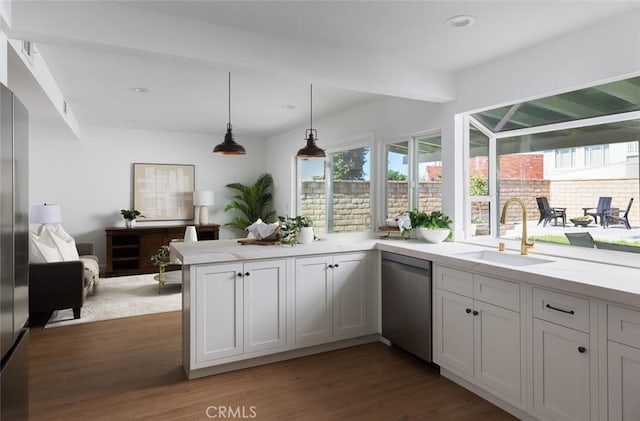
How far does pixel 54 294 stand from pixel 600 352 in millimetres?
4585

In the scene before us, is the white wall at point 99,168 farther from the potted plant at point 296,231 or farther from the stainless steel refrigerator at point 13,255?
the stainless steel refrigerator at point 13,255

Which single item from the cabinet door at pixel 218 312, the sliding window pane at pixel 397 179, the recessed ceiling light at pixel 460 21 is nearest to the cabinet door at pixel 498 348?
the cabinet door at pixel 218 312

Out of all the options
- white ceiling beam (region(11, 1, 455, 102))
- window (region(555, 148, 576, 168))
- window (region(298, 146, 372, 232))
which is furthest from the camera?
window (region(298, 146, 372, 232))

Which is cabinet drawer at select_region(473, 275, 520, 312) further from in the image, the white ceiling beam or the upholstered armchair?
the upholstered armchair

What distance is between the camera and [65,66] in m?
3.51

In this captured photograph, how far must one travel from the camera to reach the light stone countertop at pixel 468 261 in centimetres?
193

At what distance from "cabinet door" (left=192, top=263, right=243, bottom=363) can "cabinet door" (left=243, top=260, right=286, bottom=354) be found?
6 centimetres

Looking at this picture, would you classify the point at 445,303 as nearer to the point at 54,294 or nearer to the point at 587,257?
the point at 587,257

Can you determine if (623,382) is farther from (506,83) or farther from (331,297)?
(506,83)

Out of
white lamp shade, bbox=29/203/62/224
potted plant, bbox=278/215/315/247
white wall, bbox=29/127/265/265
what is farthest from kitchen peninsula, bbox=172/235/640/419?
white wall, bbox=29/127/265/265

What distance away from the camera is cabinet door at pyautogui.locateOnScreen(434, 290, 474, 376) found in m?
2.66

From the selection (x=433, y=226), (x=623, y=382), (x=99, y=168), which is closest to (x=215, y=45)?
(x=433, y=226)

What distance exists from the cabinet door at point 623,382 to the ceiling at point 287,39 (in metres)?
1.90

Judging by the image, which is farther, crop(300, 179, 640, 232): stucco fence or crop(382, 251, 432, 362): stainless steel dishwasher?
crop(382, 251, 432, 362): stainless steel dishwasher
